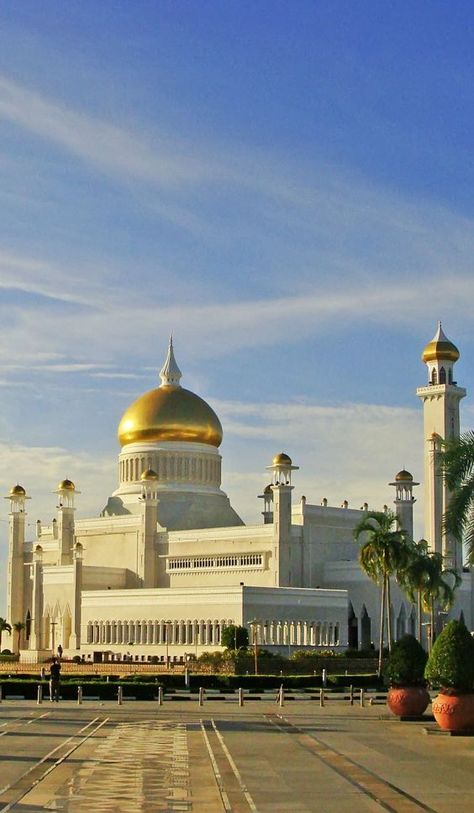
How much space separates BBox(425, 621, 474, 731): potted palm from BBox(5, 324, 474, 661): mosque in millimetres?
42373

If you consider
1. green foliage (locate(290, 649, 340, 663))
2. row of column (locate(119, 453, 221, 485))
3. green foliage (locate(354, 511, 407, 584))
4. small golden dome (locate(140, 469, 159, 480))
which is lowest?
green foliage (locate(290, 649, 340, 663))

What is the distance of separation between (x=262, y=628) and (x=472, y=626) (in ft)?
53.6

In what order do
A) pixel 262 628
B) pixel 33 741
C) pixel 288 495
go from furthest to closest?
1. pixel 288 495
2. pixel 262 628
3. pixel 33 741

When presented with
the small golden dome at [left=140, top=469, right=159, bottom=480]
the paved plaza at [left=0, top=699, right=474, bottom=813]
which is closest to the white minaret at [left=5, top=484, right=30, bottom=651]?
the small golden dome at [left=140, top=469, right=159, bottom=480]

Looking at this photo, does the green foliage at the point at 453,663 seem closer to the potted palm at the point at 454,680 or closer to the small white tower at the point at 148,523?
the potted palm at the point at 454,680

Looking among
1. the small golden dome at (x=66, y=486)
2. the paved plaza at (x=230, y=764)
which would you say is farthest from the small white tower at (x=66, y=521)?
the paved plaza at (x=230, y=764)

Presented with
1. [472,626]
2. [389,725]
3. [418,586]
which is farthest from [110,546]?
[389,725]

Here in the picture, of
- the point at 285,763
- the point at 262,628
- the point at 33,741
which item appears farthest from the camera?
the point at 262,628

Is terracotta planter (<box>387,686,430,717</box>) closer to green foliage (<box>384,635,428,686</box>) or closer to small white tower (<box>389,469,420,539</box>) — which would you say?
green foliage (<box>384,635,428,686</box>)

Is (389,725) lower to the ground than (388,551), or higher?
lower

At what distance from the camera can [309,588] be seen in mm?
79688

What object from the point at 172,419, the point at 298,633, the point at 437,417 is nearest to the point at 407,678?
the point at 298,633

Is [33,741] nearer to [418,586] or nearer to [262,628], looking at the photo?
[418,586]

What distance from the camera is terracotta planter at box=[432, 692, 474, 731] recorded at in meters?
27.6
